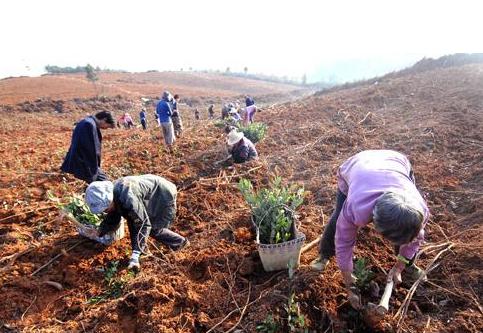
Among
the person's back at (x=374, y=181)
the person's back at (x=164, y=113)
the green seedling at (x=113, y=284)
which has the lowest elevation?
the green seedling at (x=113, y=284)

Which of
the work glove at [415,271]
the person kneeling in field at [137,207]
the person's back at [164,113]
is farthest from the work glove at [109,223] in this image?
the person's back at [164,113]

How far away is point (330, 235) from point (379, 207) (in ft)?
3.17

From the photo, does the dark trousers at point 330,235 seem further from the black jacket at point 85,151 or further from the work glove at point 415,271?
the black jacket at point 85,151

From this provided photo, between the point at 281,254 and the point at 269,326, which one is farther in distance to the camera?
the point at 281,254

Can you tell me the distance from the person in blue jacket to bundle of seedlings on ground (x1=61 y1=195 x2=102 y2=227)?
502 mm

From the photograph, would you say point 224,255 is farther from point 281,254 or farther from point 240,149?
point 240,149

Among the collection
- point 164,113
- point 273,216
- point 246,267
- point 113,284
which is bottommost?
point 113,284

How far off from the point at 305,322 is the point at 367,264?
2.48 feet

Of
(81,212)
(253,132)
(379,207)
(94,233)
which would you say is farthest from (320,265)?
(253,132)

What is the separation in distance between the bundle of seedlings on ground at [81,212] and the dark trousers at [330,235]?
2.06 metres

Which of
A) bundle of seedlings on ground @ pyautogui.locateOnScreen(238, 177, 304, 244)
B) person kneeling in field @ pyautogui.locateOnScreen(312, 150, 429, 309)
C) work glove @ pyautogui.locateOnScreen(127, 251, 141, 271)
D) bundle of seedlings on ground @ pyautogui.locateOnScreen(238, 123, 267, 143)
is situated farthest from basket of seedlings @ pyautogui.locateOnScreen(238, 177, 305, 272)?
bundle of seedlings on ground @ pyautogui.locateOnScreen(238, 123, 267, 143)

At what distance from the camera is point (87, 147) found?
4031 millimetres

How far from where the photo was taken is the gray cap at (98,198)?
2.74 meters

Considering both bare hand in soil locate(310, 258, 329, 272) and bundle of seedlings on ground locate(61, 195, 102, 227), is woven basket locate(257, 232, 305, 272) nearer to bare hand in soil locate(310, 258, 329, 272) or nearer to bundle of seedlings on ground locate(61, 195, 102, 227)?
bare hand in soil locate(310, 258, 329, 272)
